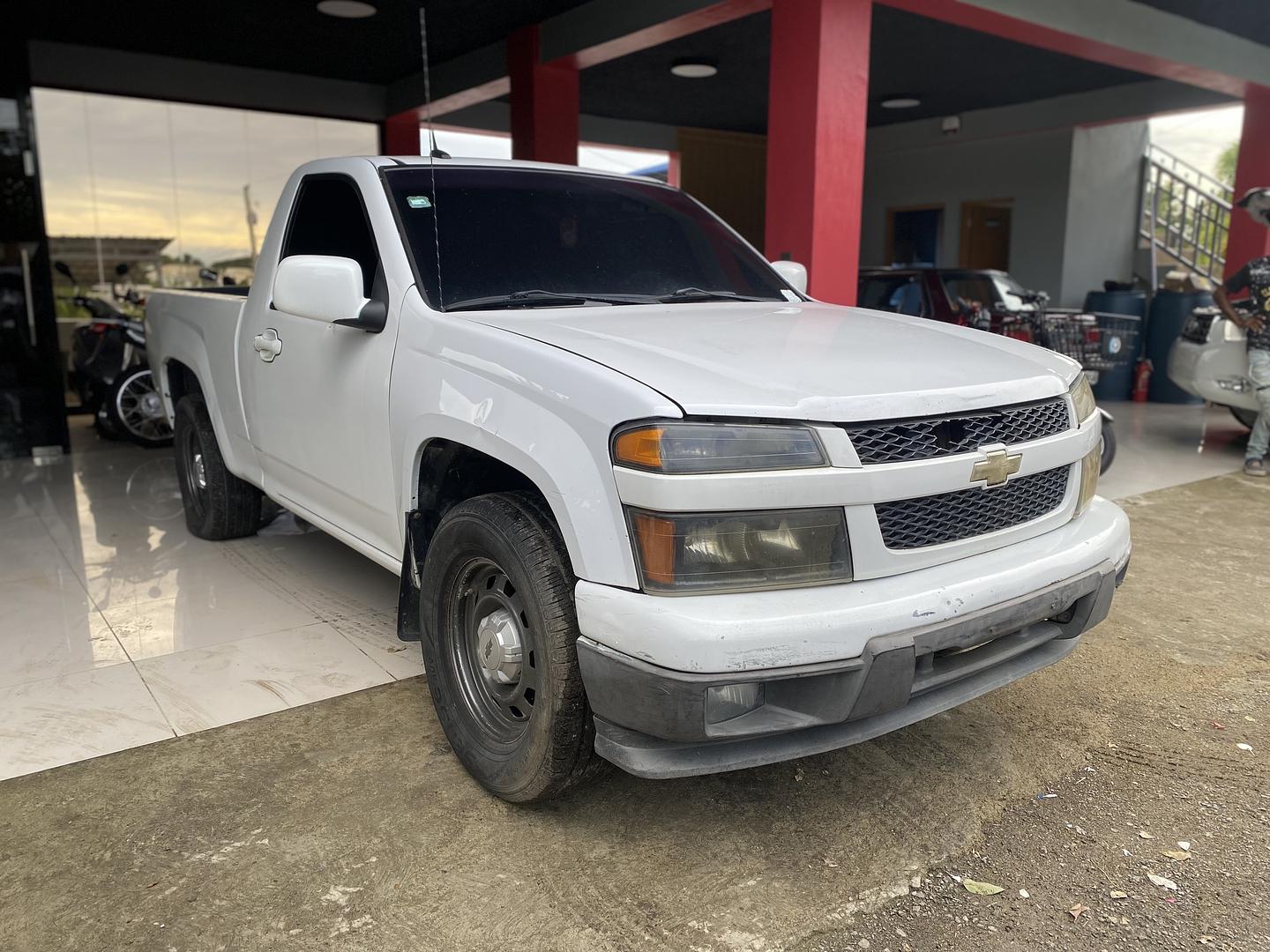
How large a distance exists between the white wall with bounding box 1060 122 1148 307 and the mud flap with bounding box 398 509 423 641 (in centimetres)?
1369

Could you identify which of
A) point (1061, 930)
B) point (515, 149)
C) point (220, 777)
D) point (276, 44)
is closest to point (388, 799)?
point (220, 777)

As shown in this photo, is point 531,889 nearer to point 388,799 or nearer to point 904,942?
point 388,799

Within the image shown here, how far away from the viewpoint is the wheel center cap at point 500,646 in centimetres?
246

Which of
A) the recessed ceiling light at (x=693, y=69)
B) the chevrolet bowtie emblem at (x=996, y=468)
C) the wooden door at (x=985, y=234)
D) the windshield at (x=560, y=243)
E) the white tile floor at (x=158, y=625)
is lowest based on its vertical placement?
the white tile floor at (x=158, y=625)

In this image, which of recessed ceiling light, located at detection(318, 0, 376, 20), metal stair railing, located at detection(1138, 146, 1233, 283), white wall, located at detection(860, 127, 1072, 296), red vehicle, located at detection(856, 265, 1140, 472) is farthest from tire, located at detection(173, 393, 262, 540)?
metal stair railing, located at detection(1138, 146, 1233, 283)

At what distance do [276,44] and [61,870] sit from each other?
10086mm

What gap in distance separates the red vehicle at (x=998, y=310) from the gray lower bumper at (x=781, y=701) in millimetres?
5621

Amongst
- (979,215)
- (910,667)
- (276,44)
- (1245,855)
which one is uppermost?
(276,44)

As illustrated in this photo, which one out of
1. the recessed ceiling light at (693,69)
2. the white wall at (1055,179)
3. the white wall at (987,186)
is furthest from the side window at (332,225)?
the white wall at (987,186)

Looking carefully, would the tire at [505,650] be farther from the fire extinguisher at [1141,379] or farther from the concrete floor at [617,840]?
the fire extinguisher at [1141,379]

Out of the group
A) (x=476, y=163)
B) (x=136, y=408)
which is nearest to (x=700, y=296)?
(x=476, y=163)

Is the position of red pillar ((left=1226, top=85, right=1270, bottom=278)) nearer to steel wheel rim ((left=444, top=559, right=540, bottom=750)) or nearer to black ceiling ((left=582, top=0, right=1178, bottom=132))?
black ceiling ((left=582, top=0, right=1178, bottom=132))

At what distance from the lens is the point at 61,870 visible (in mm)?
2328

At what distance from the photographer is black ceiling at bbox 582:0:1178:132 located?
1027cm
